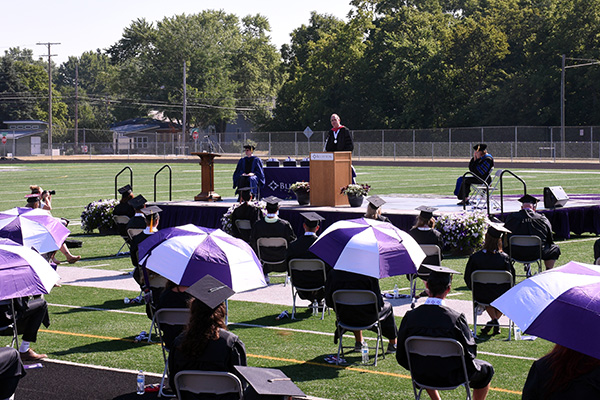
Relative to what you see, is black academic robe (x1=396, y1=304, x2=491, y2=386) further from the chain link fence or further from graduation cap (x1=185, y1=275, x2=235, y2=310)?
the chain link fence

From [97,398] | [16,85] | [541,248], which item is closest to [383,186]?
[541,248]

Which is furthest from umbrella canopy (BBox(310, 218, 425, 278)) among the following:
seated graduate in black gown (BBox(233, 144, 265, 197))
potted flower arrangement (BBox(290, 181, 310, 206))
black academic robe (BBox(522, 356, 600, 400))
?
seated graduate in black gown (BBox(233, 144, 265, 197))

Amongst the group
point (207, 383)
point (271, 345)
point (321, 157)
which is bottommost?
point (271, 345)

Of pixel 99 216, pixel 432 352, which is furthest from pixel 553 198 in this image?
pixel 432 352

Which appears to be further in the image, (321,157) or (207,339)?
(321,157)

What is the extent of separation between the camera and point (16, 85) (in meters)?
106

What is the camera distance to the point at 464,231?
51.4 feet

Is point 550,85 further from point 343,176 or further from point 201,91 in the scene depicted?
point 343,176

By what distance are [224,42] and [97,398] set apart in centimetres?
10089

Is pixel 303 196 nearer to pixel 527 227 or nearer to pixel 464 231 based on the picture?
pixel 464 231

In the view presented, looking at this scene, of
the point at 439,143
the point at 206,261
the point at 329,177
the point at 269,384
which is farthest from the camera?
the point at 439,143

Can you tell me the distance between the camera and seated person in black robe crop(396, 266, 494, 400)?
596 centimetres

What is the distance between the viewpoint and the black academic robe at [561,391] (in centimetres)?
424

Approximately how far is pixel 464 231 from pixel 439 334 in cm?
996
